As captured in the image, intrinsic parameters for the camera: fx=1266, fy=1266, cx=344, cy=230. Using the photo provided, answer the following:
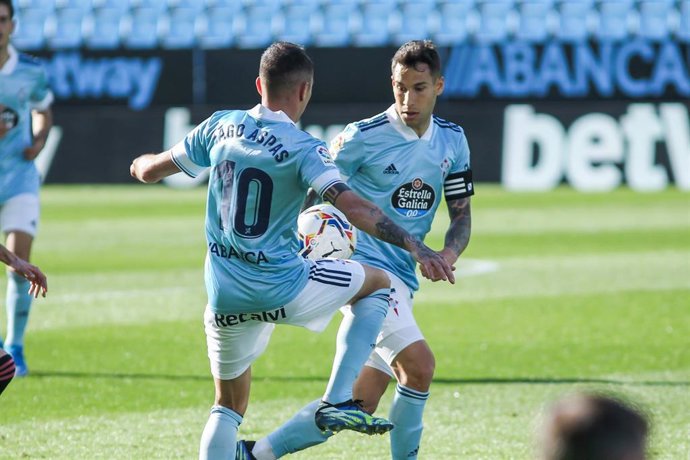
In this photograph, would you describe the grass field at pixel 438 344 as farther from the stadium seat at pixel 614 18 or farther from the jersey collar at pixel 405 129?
the stadium seat at pixel 614 18

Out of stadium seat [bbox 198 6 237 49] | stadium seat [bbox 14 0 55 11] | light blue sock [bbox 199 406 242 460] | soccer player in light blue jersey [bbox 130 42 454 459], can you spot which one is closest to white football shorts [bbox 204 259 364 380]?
soccer player in light blue jersey [bbox 130 42 454 459]

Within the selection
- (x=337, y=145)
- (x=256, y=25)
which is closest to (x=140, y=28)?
(x=256, y=25)

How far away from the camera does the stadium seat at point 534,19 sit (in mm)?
25141

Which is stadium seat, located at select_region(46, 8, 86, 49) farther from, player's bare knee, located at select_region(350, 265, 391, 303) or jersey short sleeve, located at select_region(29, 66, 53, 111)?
player's bare knee, located at select_region(350, 265, 391, 303)

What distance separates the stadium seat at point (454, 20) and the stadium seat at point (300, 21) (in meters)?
2.55

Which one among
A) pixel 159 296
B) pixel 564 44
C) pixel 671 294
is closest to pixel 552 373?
pixel 671 294

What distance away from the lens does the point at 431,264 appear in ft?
14.8

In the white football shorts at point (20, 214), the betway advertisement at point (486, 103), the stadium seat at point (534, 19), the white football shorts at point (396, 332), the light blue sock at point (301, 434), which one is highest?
the white football shorts at point (396, 332)

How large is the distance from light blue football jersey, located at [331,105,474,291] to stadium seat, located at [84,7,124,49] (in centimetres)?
2149

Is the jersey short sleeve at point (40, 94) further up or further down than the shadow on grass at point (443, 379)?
further up

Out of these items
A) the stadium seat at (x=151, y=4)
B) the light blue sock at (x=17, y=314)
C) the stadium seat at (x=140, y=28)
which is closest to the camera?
the light blue sock at (x=17, y=314)

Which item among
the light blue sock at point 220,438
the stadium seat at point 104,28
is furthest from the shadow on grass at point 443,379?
the stadium seat at point 104,28

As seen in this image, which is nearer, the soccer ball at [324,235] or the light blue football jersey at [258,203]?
the light blue football jersey at [258,203]

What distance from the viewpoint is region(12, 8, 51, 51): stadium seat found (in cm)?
2600
